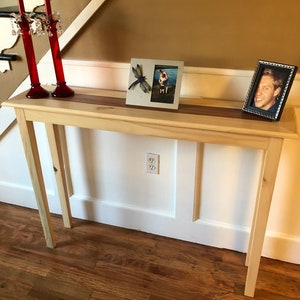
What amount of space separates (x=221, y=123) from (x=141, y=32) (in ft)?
1.73

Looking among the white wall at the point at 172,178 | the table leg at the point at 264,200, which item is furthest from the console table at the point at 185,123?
the white wall at the point at 172,178

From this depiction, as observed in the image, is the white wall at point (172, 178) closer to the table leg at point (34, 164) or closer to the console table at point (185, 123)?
the console table at point (185, 123)

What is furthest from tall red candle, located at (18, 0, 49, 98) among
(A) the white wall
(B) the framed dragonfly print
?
(B) the framed dragonfly print

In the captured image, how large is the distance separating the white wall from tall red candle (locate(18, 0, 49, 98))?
20cm

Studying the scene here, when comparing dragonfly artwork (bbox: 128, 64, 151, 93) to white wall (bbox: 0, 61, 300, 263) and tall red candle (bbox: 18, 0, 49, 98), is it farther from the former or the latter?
tall red candle (bbox: 18, 0, 49, 98)

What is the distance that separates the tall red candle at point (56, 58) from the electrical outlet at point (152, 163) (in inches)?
18.0

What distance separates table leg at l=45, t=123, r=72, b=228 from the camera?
155 centimetres

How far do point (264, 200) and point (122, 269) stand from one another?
751mm

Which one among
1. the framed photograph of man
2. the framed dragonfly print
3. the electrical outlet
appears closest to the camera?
the framed photograph of man

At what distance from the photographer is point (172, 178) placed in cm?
156

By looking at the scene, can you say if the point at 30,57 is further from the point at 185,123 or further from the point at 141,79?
the point at 185,123

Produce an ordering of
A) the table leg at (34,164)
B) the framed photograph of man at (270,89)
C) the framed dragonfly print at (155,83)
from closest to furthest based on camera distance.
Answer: the framed photograph of man at (270,89) → the framed dragonfly print at (155,83) → the table leg at (34,164)

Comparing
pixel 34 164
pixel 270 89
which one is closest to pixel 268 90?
pixel 270 89

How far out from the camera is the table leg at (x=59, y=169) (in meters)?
1.55
